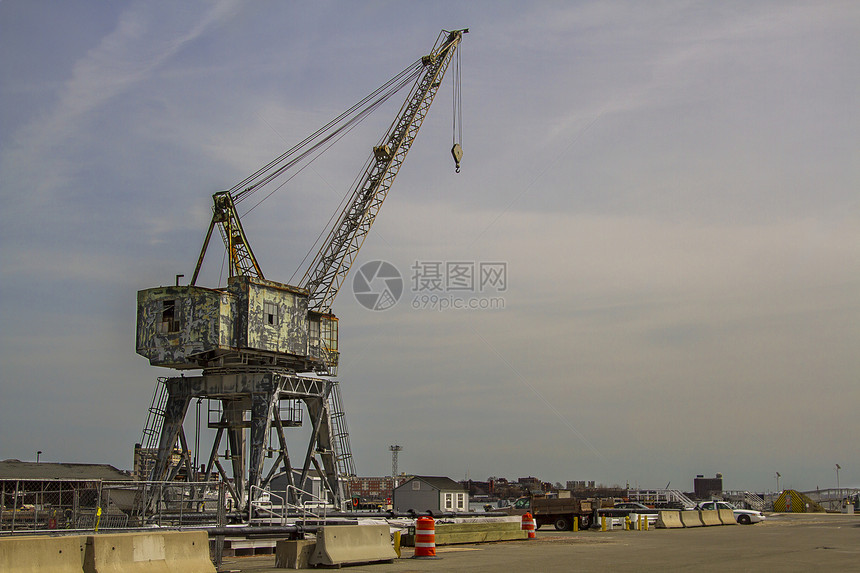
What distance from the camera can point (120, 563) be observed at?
1546cm

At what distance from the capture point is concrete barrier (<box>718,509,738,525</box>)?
50.1 meters

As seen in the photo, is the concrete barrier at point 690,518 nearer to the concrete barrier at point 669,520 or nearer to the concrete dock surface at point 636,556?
the concrete barrier at point 669,520

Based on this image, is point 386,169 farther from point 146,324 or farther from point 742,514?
point 742,514

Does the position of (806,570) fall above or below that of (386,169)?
below

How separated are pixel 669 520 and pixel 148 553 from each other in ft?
117

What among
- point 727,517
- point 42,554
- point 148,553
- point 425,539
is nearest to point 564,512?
point 727,517

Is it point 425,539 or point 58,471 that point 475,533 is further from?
point 58,471

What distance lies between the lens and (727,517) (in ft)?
166

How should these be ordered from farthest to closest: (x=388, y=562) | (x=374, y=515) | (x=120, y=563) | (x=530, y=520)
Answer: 1. (x=374, y=515)
2. (x=530, y=520)
3. (x=388, y=562)
4. (x=120, y=563)

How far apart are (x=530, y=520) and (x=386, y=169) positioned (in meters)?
27.5

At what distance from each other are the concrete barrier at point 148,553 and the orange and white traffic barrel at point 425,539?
27.3ft

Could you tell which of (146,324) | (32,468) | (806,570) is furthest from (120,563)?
(32,468)

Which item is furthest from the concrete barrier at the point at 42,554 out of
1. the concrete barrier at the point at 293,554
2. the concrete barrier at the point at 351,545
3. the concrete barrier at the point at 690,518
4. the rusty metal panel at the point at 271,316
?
the concrete barrier at the point at 690,518

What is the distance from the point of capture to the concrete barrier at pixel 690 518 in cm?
4691
